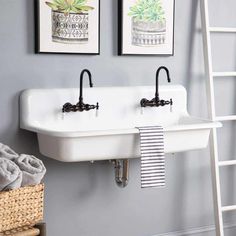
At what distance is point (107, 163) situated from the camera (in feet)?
11.1

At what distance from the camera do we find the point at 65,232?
129 inches

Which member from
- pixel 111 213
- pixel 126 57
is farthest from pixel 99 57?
pixel 111 213

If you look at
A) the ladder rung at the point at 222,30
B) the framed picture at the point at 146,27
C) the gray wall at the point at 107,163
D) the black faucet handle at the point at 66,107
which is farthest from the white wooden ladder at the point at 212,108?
the black faucet handle at the point at 66,107

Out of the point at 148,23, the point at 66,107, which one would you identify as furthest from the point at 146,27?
the point at 66,107

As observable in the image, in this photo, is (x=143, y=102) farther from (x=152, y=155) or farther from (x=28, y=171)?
(x=28, y=171)

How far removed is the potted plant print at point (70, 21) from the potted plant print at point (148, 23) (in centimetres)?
30

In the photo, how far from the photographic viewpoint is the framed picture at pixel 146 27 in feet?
10.8

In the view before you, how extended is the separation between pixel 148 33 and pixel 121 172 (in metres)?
0.84

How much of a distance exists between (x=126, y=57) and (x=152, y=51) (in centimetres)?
17

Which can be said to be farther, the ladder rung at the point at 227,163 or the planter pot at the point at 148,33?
the ladder rung at the point at 227,163

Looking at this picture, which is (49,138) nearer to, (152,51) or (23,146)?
(23,146)

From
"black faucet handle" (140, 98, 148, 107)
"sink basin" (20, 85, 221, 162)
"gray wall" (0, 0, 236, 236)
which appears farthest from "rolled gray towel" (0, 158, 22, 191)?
"black faucet handle" (140, 98, 148, 107)

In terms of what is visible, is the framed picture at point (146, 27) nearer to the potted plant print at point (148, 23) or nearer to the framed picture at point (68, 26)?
the potted plant print at point (148, 23)

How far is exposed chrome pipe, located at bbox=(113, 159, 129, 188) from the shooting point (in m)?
3.24
